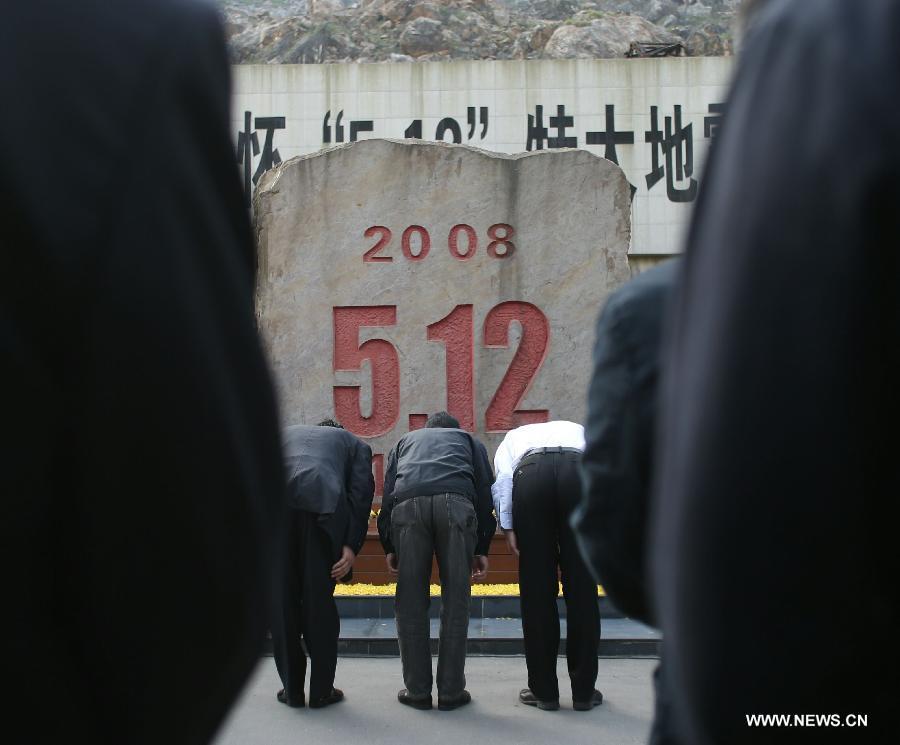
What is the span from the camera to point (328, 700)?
464cm

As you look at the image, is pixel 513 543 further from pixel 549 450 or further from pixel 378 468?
pixel 378 468

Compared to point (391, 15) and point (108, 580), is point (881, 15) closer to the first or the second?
point (108, 580)

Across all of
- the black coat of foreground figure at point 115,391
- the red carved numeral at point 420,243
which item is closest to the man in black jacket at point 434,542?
the red carved numeral at point 420,243

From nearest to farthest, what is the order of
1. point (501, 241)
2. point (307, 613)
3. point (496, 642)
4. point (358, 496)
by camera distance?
point (307, 613) < point (358, 496) < point (496, 642) < point (501, 241)

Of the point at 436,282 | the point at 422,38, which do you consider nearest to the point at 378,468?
the point at 436,282

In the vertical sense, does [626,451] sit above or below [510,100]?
below

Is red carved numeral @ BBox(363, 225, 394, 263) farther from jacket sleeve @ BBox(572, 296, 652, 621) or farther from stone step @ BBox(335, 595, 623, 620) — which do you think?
jacket sleeve @ BBox(572, 296, 652, 621)

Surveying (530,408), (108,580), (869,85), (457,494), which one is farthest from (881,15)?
(530,408)

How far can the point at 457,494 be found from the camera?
4.75 m

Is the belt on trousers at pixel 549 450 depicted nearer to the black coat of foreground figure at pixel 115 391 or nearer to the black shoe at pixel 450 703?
the black shoe at pixel 450 703

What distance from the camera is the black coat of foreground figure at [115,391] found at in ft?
2.36

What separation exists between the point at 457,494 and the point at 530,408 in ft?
8.19

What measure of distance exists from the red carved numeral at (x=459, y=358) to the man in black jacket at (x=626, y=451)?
5.84 meters

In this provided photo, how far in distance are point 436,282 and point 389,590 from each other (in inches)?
82.7
